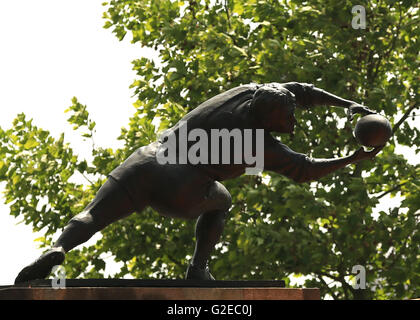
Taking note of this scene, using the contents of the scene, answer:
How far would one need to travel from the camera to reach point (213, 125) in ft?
19.2

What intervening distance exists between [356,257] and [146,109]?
4.54 meters

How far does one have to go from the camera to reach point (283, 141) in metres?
11.9

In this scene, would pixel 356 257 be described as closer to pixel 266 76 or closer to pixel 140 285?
pixel 266 76

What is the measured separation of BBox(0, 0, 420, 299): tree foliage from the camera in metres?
10.9

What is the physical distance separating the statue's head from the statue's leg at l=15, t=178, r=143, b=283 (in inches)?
51.1

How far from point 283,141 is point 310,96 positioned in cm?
563

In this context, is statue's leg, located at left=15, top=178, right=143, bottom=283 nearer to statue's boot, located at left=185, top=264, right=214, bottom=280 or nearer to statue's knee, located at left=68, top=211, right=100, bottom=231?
statue's knee, located at left=68, top=211, right=100, bottom=231

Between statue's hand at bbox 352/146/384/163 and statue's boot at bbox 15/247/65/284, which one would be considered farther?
statue's hand at bbox 352/146/384/163

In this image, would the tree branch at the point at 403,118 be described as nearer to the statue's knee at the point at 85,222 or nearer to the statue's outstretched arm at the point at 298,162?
the statue's outstretched arm at the point at 298,162

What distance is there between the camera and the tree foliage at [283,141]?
10914mm

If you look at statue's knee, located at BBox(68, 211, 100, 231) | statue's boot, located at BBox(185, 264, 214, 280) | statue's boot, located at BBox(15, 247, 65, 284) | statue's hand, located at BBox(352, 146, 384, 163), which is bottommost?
statue's boot, located at BBox(15, 247, 65, 284)

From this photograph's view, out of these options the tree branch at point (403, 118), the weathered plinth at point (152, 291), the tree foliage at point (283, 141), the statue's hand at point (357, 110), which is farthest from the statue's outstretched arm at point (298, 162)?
the tree branch at point (403, 118)

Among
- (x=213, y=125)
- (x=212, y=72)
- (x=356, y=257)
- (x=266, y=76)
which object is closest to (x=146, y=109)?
(x=212, y=72)

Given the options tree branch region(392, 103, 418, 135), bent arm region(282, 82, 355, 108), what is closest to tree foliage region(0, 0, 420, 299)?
tree branch region(392, 103, 418, 135)
